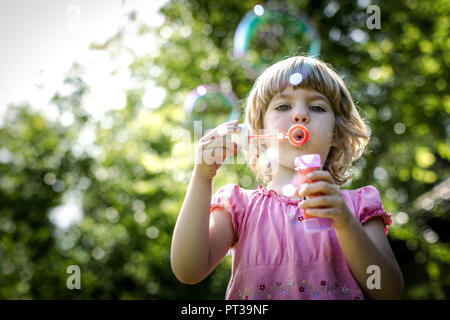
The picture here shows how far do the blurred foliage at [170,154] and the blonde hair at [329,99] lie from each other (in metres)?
2.98

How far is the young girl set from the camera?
1244mm

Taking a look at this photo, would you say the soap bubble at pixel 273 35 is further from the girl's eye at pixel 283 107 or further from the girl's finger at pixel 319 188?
the girl's finger at pixel 319 188

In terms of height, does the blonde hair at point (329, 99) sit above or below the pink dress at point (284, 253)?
above

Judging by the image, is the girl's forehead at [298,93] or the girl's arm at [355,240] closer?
the girl's arm at [355,240]

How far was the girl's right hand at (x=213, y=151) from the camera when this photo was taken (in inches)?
51.1

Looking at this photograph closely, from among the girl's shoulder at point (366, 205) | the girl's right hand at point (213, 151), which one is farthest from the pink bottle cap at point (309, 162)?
the girl's shoulder at point (366, 205)

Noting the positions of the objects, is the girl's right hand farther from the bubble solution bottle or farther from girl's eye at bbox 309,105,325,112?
girl's eye at bbox 309,105,325,112

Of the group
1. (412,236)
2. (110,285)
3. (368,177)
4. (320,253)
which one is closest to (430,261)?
(412,236)

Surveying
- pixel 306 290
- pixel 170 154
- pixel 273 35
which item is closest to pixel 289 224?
pixel 306 290

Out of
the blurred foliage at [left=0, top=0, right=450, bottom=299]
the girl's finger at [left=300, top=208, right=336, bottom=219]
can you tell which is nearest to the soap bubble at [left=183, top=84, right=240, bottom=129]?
the blurred foliage at [left=0, top=0, right=450, bottom=299]

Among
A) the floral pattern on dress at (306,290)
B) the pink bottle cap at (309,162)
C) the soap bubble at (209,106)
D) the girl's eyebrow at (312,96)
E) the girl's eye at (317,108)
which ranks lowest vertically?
the floral pattern on dress at (306,290)

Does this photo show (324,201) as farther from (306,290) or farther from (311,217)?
(306,290)

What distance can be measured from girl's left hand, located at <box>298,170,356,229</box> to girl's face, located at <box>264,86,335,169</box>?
29cm
